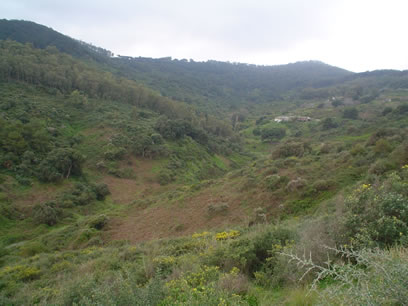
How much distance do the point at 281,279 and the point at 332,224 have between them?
162 cm

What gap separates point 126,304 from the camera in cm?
330

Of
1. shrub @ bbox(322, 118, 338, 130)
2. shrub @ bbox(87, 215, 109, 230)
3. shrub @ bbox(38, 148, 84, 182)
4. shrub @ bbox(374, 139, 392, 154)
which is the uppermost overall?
shrub @ bbox(322, 118, 338, 130)

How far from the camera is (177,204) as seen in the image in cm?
1719

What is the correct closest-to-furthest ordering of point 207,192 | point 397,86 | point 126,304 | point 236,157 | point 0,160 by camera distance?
point 126,304, point 207,192, point 0,160, point 236,157, point 397,86

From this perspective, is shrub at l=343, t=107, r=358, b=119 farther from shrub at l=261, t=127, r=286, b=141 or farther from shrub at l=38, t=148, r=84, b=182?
shrub at l=38, t=148, r=84, b=182

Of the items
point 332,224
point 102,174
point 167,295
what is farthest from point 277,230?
point 102,174

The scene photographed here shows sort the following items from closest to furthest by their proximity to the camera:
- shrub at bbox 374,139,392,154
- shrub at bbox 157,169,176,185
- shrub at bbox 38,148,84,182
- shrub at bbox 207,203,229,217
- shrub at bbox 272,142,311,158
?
shrub at bbox 374,139,392,154
shrub at bbox 207,203,229,217
shrub at bbox 272,142,311,158
shrub at bbox 38,148,84,182
shrub at bbox 157,169,176,185

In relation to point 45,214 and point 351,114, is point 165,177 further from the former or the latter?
point 351,114

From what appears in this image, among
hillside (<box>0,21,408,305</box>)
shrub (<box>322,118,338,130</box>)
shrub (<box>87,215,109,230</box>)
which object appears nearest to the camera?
hillside (<box>0,21,408,305</box>)

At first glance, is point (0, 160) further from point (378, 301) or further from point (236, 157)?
point (236, 157)

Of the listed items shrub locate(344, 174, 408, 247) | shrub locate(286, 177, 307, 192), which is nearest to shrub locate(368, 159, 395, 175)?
shrub locate(286, 177, 307, 192)

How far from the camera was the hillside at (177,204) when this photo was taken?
3.72m

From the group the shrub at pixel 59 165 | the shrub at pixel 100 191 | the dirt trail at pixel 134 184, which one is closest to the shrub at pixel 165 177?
the dirt trail at pixel 134 184

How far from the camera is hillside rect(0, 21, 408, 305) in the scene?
3.72m
